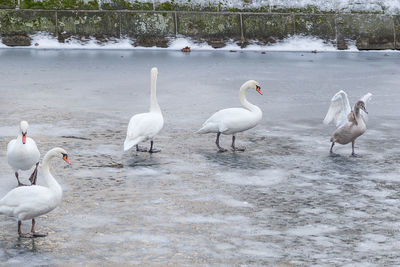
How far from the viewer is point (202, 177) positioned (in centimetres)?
854

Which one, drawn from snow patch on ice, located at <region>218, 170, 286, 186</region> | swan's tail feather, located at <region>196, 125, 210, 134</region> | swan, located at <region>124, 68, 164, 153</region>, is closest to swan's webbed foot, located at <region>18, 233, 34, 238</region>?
snow patch on ice, located at <region>218, 170, 286, 186</region>

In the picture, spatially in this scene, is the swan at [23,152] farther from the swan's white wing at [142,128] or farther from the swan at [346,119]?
the swan at [346,119]

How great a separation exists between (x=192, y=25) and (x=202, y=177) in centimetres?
1354

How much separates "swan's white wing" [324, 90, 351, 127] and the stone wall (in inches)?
454

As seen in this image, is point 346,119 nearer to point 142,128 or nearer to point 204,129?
point 204,129

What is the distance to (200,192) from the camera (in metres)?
7.87

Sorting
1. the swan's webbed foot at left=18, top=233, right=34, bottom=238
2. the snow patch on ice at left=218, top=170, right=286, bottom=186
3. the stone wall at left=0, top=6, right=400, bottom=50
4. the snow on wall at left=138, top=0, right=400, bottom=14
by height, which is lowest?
the snow patch on ice at left=218, top=170, right=286, bottom=186

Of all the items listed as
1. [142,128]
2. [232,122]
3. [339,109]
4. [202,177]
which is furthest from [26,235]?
[339,109]

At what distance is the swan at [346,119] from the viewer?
9867mm

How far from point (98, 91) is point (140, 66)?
348cm

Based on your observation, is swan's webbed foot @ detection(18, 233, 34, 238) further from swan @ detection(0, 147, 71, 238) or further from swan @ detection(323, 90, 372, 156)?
swan @ detection(323, 90, 372, 156)

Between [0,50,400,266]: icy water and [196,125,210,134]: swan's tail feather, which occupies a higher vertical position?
[196,125,210,134]: swan's tail feather

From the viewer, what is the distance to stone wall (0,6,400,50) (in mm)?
21047

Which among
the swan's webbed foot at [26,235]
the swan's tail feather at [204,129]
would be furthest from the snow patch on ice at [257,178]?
the swan's webbed foot at [26,235]
